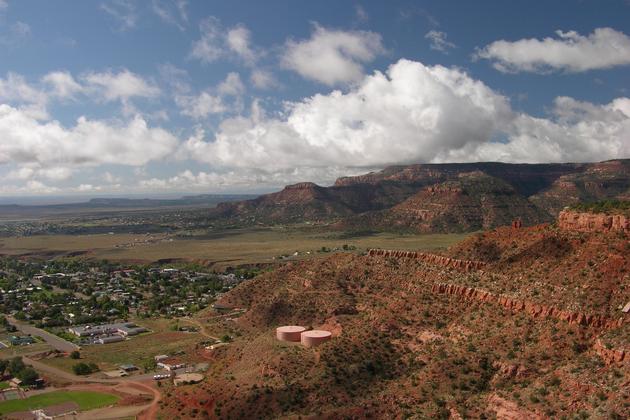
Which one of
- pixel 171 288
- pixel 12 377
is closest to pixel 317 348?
pixel 12 377

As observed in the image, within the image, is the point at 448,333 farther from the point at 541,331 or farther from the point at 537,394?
the point at 537,394

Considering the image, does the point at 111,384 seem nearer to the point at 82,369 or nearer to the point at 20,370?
the point at 82,369

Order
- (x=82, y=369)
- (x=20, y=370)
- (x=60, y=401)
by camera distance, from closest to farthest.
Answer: (x=60, y=401) < (x=20, y=370) < (x=82, y=369)

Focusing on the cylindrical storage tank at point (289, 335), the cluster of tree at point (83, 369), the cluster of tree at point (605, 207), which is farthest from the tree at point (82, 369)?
the cluster of tree at point (605, 207)

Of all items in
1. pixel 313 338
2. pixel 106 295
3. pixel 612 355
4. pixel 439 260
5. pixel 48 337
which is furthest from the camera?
pixel 106 295

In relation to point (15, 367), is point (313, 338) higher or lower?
higher

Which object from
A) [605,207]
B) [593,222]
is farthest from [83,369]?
[605,207]

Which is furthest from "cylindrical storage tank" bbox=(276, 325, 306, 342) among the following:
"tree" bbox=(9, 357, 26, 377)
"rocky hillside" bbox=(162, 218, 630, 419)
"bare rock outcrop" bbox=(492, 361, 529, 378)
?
"tree" bbox=(9, 357, 26, 377)
